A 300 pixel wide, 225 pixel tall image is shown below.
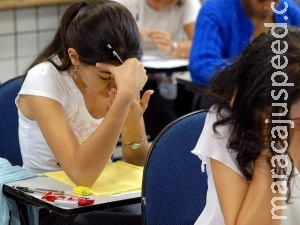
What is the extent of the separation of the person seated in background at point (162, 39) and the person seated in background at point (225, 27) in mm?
538

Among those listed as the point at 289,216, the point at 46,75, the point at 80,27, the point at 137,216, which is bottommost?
the point at 137,216

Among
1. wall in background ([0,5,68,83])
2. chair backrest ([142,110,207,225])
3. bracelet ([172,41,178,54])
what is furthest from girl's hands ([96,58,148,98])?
wall in background ([0,5,68,83])

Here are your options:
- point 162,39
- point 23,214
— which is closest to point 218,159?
point 23,214

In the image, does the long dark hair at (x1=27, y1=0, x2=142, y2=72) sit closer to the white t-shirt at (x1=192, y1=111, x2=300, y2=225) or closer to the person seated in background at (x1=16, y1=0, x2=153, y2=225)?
the person seated in background at (x1=16, y1=0, x2=153, y2=225)

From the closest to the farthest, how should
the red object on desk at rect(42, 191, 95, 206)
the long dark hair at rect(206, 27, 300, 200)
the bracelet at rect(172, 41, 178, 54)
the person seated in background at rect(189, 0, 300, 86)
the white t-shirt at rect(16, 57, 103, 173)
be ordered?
the long dark hair at rect(206, 27, 300, 200) → the red object on desk at rect(42, 191, 95, 206) → the white t-shirt at rect(16, 57, 103, 173) → the person seated in background at rect(189, 0, 300, 86) → the bracelet at rect(172, 41, 178, 54)

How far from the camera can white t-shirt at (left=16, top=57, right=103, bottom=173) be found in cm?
227

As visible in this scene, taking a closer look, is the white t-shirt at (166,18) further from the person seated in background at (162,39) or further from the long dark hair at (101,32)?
the long dark hair at (101,32)

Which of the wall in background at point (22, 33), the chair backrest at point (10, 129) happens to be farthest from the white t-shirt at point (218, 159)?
the wall in background at point (22, 33)

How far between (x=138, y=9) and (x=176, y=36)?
0.34 meters

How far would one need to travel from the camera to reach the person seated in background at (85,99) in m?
2.18

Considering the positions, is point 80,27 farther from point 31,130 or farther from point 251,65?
point 251,65

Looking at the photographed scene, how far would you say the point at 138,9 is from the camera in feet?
12.8

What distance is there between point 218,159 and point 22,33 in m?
2.69

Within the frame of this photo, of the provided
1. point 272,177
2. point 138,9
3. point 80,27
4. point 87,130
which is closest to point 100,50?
point 80,27
